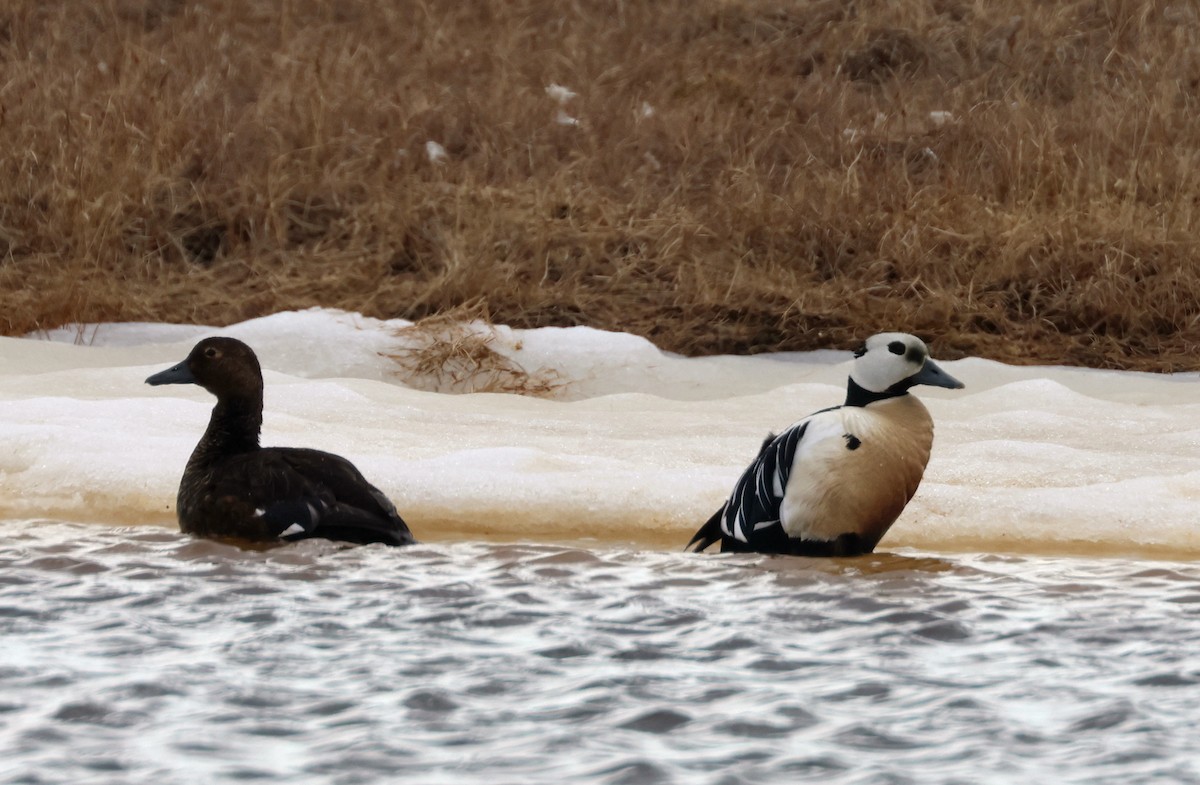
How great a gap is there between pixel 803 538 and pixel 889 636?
692mm

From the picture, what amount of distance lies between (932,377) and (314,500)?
6.24 ft

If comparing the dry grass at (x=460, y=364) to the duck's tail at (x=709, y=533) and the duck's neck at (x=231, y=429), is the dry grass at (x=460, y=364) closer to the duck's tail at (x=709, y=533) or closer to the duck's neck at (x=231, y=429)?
the duck's neck at (x=231, y=429)

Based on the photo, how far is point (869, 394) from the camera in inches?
195

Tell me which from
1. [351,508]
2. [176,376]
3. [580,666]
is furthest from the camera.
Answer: [176,376]

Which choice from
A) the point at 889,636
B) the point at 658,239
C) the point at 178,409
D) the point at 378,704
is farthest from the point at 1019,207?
the point at 378,704

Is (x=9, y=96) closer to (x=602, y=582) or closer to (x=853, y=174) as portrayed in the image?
(x=853, y=174)

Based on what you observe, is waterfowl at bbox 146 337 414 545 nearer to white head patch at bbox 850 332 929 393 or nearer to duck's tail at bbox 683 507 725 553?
duck's tail at bbox 683 507 725 553

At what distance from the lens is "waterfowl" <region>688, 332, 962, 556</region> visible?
186 inches

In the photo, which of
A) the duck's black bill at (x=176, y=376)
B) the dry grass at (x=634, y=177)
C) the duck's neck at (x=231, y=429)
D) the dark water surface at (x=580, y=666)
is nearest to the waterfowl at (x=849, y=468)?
the dark water surface at (x=580, y=666)

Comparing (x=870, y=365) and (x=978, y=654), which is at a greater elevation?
(x=870, y=365)

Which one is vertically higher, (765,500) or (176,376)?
(176,376)

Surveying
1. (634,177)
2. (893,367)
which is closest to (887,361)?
(893,367)

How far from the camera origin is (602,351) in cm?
845

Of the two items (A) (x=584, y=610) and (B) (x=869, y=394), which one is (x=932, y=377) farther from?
(A) (x=584, y=610)
